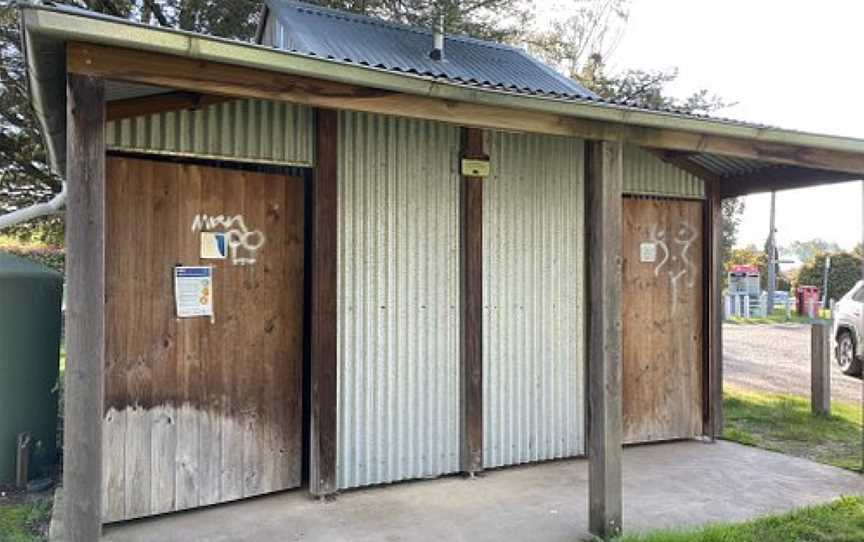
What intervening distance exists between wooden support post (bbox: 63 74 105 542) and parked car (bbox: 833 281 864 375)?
10.3m

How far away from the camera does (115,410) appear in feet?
12.9

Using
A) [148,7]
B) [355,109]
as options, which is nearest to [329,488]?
[355,109]

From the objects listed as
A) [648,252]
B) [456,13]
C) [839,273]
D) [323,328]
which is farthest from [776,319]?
[323,328]

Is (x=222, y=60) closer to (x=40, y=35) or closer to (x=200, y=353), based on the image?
(x=40, y=35)

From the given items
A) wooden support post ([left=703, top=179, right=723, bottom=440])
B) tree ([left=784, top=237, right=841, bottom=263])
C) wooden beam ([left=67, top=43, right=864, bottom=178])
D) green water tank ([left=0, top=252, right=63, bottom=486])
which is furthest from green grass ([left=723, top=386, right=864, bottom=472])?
tree ([left=784, top=237, right=841, bottom=263])

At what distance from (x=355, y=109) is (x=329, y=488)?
8.16ft

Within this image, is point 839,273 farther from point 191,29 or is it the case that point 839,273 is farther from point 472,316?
point 472,316

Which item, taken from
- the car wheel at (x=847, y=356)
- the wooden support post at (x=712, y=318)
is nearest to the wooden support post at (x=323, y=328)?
the wooden support post at (x=712, y=318)

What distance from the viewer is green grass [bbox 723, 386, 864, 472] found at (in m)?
5.91

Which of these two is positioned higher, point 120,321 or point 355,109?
point 355,109

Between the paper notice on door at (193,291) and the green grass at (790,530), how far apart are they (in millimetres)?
2742

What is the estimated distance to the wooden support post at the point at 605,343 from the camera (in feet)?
12.6

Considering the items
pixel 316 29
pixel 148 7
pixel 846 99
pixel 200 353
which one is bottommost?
pixel 200 353

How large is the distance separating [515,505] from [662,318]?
8.39ft
